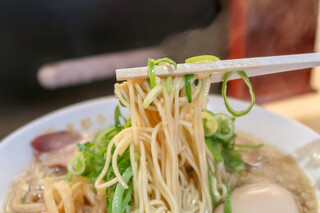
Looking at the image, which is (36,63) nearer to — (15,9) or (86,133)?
(15,9)

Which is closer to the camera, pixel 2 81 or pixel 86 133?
pixel 86 133

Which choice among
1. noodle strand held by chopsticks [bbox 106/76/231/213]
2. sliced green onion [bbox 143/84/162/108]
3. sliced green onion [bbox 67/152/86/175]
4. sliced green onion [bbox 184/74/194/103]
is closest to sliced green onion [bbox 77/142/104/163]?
sliced green onion [bbox 67/152/86/175]

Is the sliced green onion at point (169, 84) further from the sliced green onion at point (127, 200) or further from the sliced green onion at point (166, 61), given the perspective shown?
the sliced green onion at point (127, 200)

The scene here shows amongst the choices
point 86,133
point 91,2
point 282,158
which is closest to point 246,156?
point 282,158

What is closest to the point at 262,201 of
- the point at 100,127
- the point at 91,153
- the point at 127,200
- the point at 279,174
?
the point at 279,174

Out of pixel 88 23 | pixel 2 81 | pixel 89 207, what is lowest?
pixel 89 207

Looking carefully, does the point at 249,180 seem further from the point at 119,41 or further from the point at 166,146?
the point at 119,41

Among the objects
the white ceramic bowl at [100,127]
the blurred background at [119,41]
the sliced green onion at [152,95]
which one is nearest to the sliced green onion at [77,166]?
the white ceramic bowl at [100,127]

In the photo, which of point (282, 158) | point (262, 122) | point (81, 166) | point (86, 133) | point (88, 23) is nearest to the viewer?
point (81, 166)
